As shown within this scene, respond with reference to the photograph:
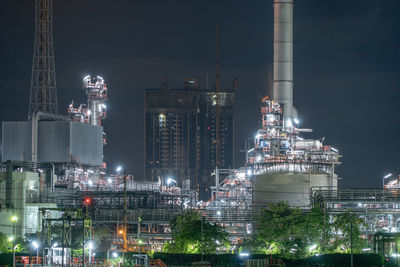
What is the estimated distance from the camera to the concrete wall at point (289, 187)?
89438 mm

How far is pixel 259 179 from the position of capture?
93812 millimetres

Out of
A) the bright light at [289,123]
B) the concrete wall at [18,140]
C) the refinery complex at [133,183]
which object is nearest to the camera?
the refinery complex at [133,183]


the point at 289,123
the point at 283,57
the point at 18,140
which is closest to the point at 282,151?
the point at 289,123

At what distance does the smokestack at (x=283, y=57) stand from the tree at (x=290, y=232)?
113 feet

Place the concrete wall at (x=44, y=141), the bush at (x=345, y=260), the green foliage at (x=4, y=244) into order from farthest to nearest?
the concrete wall at (x=44, y=141) → the green foliage at (x=4, y=244) → the bush at (x=345, y=260)

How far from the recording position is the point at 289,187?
3561 inches

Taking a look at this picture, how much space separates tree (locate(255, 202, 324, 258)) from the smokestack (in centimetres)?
3457

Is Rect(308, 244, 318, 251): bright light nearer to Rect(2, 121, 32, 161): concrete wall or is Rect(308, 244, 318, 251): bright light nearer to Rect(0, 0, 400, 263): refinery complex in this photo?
Rect(0, 0, 400, 263): refinery complex

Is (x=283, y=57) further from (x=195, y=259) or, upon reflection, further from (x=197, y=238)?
(x=195, y=259)

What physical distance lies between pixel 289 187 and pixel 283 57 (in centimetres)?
2095

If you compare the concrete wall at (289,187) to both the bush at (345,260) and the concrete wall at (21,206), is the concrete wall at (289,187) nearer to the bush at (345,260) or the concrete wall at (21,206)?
the concrete wall at (21,206)

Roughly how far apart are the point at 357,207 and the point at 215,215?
16991 millimetres

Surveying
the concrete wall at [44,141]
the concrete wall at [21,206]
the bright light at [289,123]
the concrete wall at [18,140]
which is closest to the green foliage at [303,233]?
the concrete wall at [21,206]

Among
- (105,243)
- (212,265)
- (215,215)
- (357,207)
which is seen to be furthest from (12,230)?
(357,207)
